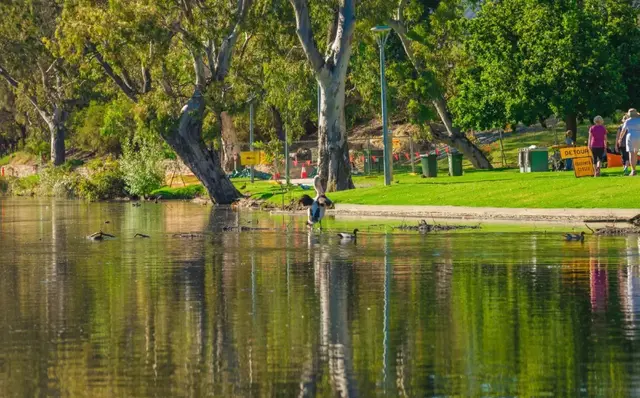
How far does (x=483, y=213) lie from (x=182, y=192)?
101 ft

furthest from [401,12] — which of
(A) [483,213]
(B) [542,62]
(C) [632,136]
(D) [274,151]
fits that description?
(A) [483,213]

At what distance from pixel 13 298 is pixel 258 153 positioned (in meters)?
49.3

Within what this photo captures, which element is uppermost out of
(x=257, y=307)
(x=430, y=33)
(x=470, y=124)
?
(x=430, y=33)

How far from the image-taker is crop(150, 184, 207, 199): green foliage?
64.1m

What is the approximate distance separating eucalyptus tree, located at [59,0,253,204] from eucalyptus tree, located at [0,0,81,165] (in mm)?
21286

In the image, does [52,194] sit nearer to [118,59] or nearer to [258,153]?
[258,153]

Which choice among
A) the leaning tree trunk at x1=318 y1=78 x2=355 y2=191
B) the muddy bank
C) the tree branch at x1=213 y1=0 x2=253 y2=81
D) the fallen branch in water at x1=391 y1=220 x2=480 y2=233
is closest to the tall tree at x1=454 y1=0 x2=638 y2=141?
the tree branch at x1=213 y1=0 x2=253 y2=81

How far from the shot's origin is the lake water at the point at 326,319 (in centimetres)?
1127

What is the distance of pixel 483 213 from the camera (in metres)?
36.1

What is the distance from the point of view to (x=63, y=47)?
56969 millimetres

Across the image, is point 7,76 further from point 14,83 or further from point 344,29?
point 344,29

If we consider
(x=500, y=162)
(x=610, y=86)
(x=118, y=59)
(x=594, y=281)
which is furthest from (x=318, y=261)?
(x=500, y=162)

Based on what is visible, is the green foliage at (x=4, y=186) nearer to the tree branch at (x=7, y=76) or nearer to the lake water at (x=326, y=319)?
the tree branch at (x=7, y=76)

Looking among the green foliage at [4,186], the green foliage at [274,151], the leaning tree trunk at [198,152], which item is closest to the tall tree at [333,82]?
the leaning tree trunk at [198,152]
